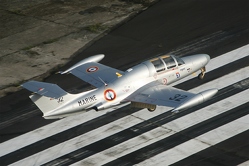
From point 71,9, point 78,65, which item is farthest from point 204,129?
point 71,9

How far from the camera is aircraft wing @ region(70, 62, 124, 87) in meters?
35.3

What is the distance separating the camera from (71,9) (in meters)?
48.5

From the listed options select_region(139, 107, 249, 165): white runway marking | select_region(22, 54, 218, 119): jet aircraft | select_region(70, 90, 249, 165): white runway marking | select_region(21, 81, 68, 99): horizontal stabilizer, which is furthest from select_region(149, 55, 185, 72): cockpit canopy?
select_region(21, 81, 68, 99): horizontal stabilizer

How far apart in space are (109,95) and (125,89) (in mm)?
978

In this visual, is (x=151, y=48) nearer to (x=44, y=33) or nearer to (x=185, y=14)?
(x=185, y=14)

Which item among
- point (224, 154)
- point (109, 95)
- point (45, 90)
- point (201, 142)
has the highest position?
point (45, 90)

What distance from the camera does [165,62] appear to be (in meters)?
35.2

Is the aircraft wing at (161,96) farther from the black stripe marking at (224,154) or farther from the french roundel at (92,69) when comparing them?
the french roundel at (92,69)

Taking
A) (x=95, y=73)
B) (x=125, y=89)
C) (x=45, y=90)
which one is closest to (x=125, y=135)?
(x=125, y=89)

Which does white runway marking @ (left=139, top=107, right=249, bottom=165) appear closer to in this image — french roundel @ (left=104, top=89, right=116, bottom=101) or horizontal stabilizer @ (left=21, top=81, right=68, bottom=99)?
french roundel @ (left=104, top=89, right=116, bottom=101)

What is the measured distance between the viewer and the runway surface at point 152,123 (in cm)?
3117

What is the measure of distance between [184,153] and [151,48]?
1223cm

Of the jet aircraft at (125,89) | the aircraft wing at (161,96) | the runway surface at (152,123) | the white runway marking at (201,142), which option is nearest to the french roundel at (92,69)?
the jet aircraft at (125,89)

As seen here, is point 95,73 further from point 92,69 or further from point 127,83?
point 127,83
